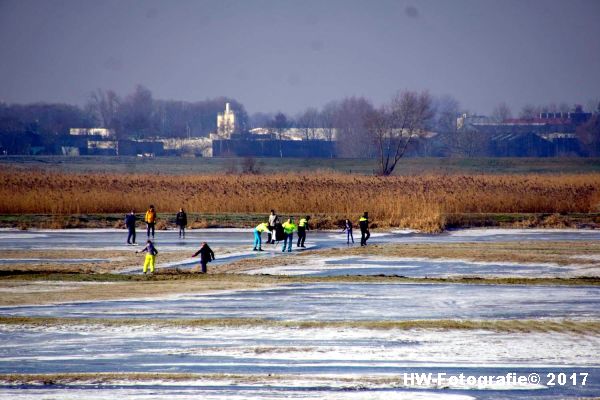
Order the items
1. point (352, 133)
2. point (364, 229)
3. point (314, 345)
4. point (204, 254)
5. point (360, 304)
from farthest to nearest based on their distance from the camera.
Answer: point (352, 133) → point (364, 229) → point (204, 254) → point (360, 304) → point (314, 345)

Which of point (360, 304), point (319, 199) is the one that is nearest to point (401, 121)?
point (319, 199)

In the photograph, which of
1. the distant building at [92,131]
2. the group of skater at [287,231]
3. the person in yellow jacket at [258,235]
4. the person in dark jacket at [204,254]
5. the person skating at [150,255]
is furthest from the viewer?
the distant building at [92,131]

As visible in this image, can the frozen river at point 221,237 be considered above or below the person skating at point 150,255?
below

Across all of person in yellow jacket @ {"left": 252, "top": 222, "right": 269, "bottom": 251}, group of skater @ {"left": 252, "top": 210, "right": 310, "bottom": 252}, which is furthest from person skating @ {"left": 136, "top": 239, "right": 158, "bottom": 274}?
group of skater @ {"left": 252, "top": 210, "right": 310, "bottom": 252}

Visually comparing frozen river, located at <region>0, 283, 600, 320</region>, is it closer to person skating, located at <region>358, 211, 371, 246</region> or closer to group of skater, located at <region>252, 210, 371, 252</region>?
group of skater, located at <region>252, 210, 371, 252</region>

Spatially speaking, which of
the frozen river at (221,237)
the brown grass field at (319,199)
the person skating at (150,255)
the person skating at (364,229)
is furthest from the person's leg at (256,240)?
the brown grass field at (319,199)

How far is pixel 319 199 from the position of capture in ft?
161

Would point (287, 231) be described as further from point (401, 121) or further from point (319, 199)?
point (401, 121)

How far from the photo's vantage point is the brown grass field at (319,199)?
47188 mm

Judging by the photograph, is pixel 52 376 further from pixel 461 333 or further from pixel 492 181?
pixel 492 181

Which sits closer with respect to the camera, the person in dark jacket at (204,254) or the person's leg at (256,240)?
the person in dark jacket at (204,254)

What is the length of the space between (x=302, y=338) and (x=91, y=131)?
544 feet

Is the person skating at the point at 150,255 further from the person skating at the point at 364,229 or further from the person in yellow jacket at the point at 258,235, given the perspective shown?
the person skating at the point at 364,229

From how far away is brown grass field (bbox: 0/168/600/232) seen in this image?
1858 inches
